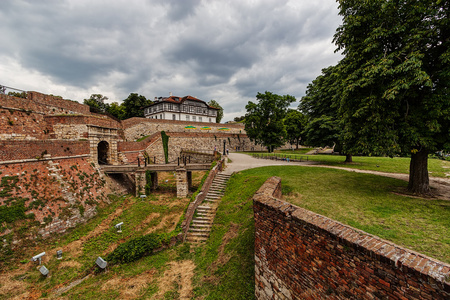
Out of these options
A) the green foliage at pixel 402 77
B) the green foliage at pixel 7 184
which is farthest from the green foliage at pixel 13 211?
the green foliage at pixel 402 77

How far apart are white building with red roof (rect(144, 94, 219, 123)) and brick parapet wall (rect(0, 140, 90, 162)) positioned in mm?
30633

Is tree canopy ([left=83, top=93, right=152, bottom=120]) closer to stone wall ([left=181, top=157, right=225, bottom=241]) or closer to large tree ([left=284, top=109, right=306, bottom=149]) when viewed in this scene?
large tree ([left=284, top=109, right=306, bottom=149])

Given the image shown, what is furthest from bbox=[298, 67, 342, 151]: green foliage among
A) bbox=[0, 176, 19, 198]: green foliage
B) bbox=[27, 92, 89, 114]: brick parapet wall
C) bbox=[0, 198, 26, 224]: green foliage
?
bbox=[27, 92, 89, 114]: brick parapet wall

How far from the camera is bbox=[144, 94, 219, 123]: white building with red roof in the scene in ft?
146

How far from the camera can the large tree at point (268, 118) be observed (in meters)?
32.2

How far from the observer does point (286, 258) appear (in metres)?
4.97

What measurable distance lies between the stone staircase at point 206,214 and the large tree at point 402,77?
9039 millimetres

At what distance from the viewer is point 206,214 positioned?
11.7 m

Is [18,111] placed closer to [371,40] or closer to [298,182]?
[298,182]

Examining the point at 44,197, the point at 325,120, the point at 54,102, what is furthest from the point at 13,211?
the point at 325,120

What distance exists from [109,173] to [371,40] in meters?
20.7

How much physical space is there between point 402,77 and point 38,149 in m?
19.9

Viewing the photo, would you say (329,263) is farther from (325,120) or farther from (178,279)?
(325,120)

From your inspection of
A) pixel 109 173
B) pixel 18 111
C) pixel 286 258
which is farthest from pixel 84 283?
pixel 18 111
